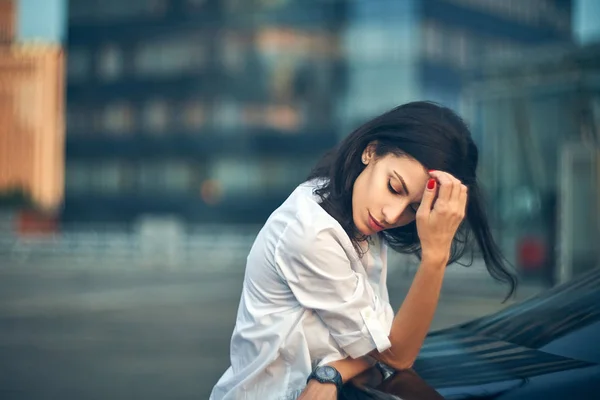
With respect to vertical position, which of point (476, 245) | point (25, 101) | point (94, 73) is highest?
point (476, 245)

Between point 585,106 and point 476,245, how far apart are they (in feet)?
40.0

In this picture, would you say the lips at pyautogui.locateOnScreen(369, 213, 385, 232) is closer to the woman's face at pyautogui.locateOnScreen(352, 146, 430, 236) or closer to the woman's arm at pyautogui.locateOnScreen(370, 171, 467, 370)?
the woman's face at pyautogui.locateOnScreen(352, 146, 430, 236)

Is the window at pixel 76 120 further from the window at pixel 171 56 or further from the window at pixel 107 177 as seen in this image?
the window at pixel 171 56

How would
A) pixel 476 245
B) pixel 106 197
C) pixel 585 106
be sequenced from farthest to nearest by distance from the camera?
pixel 106 197 → pixel 585 106 → pixel 476 245

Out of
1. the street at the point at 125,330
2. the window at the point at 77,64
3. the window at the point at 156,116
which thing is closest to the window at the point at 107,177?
the window at the point at 156,116

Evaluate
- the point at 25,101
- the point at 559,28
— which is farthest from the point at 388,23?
the point at 25,101

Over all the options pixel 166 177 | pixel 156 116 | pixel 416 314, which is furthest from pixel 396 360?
pixel 156 116

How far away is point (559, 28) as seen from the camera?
56562mm

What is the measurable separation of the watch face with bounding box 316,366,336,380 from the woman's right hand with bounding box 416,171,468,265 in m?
0.30

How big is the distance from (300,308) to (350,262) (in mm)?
156

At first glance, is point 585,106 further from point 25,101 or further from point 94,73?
point 25,101

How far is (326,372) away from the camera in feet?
6.66

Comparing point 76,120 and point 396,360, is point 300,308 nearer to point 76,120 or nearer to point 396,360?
point 396,360

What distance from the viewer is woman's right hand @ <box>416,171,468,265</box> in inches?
Result: 80.4
